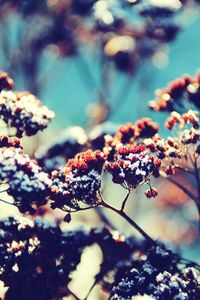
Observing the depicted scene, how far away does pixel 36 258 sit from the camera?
15.5 ft

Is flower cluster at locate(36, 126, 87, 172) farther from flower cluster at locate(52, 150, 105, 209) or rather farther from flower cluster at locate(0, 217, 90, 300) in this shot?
flower cluster at locate(52, 150, 105, 209)

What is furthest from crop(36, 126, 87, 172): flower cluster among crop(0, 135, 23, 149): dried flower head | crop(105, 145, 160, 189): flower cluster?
crop(105, 145, 160, 189): flower cluster

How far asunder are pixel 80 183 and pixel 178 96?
195 centimetres

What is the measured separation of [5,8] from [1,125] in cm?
365

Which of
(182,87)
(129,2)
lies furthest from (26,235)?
(129,2)

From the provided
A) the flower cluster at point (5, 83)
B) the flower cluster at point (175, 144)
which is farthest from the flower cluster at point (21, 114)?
the flower cluster at point (175, 144)

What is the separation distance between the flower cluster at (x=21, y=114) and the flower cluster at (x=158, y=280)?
169cm

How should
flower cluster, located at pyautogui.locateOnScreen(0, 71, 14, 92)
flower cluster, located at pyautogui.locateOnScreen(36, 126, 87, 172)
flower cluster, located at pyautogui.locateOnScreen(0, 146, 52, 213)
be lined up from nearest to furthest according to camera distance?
1. flower cluster, located at pyautogui.locateOnScreen(0, 146, 52, 213)
2. flower cluster, located at pyautogui.locateOnScreen(0, 71, 14, 92)
3. flower cluster, located at pyautogui.locateOnScreen(36, 126, 87, 172)

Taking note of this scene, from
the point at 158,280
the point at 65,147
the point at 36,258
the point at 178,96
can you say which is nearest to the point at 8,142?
the point at 36,258

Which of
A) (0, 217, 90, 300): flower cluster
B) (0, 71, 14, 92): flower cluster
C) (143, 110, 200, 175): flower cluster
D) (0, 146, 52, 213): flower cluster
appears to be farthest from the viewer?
(0, 71, 14, 92): flower cluster

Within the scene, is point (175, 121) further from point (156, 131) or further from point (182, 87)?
point (182, 87)

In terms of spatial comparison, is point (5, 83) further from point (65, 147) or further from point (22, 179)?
point (22, 179)

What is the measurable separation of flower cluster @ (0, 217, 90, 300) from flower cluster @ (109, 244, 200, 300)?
557mm

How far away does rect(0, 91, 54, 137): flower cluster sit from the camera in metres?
4.86
